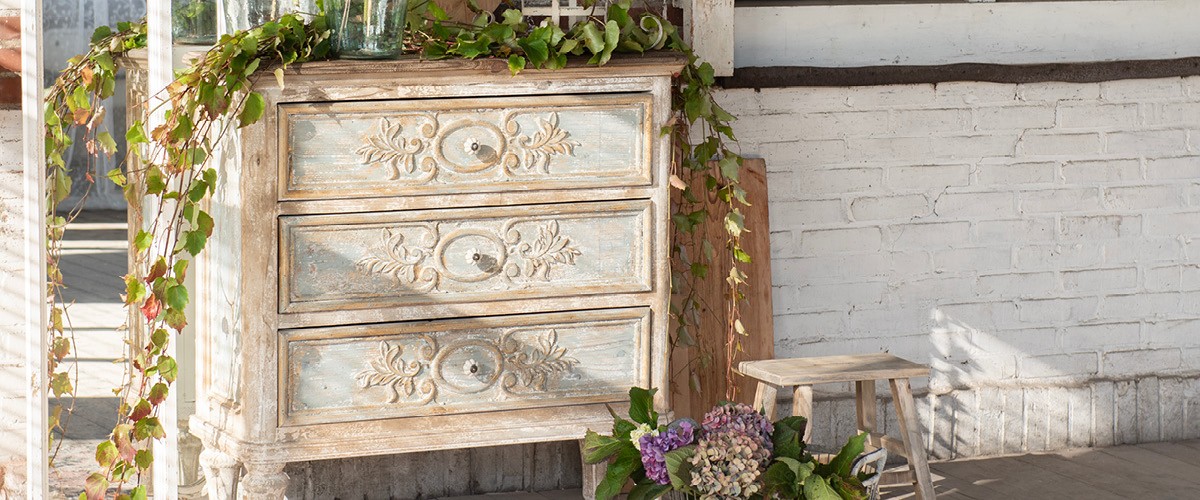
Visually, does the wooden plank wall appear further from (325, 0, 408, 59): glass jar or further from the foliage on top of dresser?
the foliage on top of dresser

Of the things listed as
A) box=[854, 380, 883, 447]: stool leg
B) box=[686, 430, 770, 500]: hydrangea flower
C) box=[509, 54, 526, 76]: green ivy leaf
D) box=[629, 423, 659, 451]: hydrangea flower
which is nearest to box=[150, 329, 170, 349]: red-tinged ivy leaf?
box=[509, 54, 526, 76]: green ivy leaf

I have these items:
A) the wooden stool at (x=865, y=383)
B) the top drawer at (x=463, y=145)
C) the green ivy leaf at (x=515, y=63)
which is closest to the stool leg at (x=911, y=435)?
the wooden stool at (x=865, y=383)

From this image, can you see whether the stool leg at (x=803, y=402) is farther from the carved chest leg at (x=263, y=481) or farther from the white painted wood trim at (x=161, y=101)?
the white painted wood trim at (x=161, y=101)

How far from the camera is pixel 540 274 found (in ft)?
11.1

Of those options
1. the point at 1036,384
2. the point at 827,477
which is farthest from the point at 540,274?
the point at 1036,384

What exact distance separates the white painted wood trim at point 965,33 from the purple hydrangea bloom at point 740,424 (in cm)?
120

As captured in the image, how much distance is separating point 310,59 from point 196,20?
595 millimetres

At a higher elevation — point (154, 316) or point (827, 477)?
point (154, 316)

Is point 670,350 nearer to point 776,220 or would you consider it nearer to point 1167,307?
point 776,220

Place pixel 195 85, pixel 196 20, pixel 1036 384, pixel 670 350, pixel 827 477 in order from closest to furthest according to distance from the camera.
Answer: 1. pixel 195 85
2. pixel 827 477
3. pixel 196 20
4. pixel 670 350
5. pixel 1036 384

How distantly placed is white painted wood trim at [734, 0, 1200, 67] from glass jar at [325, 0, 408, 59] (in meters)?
1.25

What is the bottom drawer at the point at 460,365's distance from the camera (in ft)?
10.7

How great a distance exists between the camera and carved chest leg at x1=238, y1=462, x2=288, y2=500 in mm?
3268

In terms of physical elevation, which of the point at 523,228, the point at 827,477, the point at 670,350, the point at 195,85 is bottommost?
the point at 827,477
